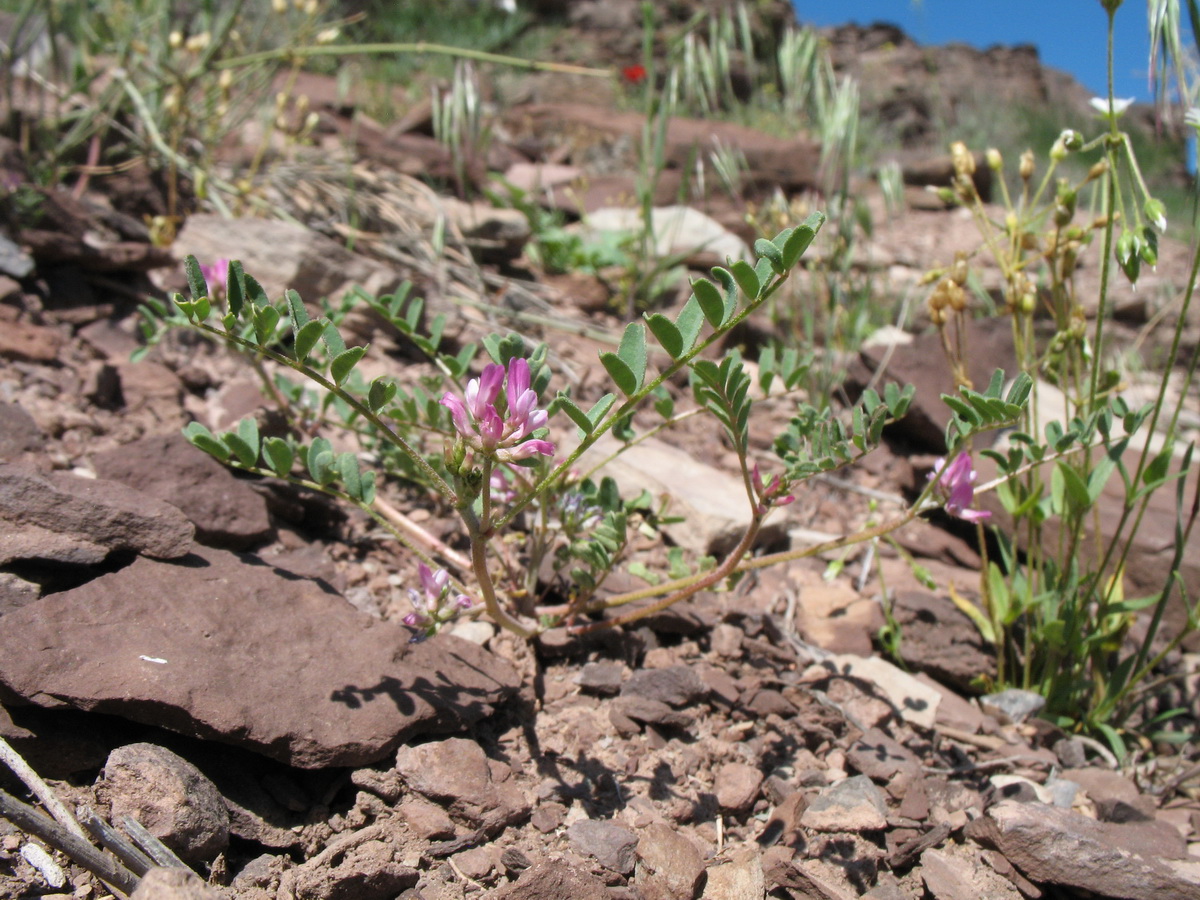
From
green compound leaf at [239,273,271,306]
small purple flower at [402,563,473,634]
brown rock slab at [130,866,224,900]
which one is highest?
green compound leaf at [239,273,271,306]

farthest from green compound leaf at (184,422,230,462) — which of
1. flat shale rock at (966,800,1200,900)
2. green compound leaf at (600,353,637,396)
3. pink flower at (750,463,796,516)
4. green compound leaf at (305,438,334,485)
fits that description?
flat shale rock at (966,800,1200,900)

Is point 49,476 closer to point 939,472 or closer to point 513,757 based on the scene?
point 513,757

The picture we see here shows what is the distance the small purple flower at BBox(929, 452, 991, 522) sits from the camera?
1648 millimetres

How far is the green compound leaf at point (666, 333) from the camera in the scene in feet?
3.70

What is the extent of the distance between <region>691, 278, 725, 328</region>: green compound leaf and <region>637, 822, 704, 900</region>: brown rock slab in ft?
2.88

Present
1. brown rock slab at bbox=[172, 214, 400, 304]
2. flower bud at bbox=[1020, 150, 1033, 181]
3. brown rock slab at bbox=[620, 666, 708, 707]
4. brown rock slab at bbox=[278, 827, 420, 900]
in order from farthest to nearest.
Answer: brown rock slab at bbox=[172, 214, 400, 304], flower bud at bbox=[1020, 150, 1033, 181], brown rock slab at bbox=[620, 666, 708, 707], brown rock slab at bbox=[278, 827, 420, 900]

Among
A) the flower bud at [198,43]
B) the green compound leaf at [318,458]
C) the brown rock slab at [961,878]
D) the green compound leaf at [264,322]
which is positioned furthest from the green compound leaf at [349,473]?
the flower bud at [198,43]

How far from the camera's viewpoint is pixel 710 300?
118cm

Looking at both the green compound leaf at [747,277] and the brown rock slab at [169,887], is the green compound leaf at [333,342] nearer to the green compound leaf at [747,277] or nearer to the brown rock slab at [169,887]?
the green compound leaf at [747,277]

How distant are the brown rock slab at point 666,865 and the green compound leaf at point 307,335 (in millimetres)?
973

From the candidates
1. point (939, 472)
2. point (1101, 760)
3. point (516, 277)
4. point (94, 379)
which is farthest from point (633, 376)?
point (516, 277)

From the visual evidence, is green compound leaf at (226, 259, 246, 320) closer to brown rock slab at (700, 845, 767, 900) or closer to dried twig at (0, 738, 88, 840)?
dried twig at (0, 738, 88, 840)

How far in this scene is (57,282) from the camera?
2.56 meters

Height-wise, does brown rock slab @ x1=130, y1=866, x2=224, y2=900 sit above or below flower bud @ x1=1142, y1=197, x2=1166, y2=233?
below
